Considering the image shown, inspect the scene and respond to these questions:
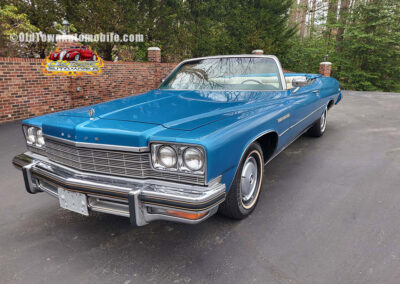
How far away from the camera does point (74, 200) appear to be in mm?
2137

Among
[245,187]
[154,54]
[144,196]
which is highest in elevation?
[154,54]

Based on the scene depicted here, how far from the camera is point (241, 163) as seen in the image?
92.9 inches

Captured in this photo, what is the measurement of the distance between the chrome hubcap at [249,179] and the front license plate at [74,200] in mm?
1282

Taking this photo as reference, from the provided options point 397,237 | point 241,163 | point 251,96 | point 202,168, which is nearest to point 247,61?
point 251,96

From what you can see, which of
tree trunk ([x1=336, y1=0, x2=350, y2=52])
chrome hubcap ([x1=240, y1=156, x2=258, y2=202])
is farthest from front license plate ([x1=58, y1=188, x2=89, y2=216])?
tree trunk ([x1=336, y1=0, x2=350, y2=52])

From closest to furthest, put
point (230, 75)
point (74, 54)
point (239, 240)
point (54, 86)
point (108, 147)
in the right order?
point (108, 147)
point (239, 240)
point (230, 75)
point (54, 86)
point (74, 54)

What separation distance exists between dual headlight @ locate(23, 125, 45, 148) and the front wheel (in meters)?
1.73

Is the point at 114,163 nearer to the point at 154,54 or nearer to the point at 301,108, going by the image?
the point at 301,108

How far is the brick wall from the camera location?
6.43 meters

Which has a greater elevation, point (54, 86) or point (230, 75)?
point (230, 75)

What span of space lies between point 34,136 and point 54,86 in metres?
5.61

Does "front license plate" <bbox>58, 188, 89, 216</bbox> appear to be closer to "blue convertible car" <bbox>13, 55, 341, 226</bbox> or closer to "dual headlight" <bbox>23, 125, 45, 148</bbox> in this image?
"blue convertible car" <bbox>13, 55, 341, 226</bbox>

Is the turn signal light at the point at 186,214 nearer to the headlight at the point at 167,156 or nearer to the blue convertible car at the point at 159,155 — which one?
the blue convertible car at the point at 159,155

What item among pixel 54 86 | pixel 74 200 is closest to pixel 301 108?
pixel 74 200
